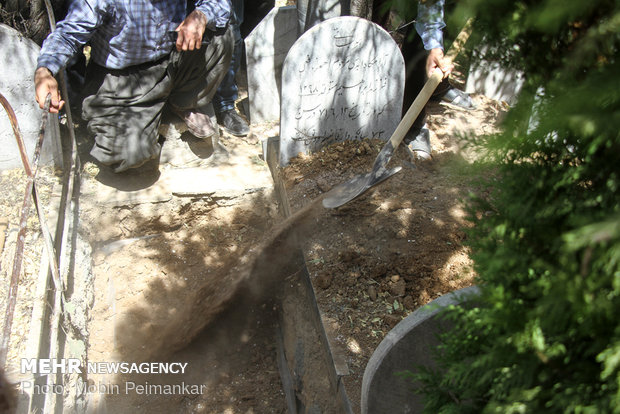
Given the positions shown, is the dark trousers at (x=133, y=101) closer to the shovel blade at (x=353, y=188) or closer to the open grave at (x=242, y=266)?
the open grave at (x=242, y=266)

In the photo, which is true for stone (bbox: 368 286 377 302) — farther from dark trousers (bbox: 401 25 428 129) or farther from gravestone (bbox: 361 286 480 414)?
dark trousers (bbox: 401 25 428 129)

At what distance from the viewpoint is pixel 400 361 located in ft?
6.31

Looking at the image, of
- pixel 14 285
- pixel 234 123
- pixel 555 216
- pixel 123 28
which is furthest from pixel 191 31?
pixel 555 216

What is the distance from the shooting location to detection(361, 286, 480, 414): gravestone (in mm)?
1875

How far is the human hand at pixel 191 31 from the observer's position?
3.57 m

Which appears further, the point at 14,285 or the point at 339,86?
the point at 339,86

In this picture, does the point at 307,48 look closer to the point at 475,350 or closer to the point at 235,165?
the point at 235,165

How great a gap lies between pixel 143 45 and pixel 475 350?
3.38m

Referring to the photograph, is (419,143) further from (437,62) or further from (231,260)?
(231,260)

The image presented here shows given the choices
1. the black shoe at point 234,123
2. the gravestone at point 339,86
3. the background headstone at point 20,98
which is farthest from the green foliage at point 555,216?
the black shoe at point 234,123

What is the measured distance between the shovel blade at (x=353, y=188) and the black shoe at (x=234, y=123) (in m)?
1.69

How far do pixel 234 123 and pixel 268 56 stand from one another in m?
0.79

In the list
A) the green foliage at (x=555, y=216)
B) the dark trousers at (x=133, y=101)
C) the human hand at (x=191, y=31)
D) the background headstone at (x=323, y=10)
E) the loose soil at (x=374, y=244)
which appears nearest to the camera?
the green foliage at (x=555, y=216)

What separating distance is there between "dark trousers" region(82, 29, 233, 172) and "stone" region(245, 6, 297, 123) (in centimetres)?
81
